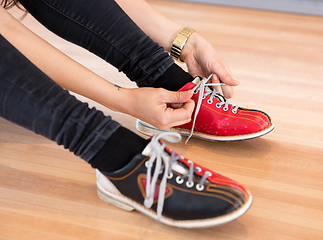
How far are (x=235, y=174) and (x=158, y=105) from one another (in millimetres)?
252

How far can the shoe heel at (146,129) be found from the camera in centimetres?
113

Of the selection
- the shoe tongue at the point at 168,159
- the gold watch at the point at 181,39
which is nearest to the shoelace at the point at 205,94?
the gold watch at the point at 181,39

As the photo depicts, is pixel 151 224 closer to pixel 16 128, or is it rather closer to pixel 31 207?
pixel 31 207

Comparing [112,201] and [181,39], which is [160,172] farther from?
[181,39]

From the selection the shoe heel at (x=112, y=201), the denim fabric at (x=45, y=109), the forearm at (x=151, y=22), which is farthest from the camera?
the forearm at (x=151, y=22)

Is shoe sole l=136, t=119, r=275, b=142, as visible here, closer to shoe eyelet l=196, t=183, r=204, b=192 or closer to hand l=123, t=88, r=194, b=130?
hand l=123, t=88, r=194, b=130

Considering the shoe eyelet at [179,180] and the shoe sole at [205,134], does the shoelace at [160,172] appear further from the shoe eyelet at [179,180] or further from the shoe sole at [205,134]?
the shoe sole at [205,134]

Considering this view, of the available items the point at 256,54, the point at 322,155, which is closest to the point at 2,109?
the point at 322,155

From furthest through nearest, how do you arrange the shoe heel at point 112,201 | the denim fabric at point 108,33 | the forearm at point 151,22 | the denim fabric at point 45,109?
the forearm at point 151,22 → the denim fabric at point 108,33 → the shoe heel at point 112,201 → the denim fabric at point 45,109

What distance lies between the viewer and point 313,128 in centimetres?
120

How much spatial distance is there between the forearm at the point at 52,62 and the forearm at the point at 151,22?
0.28 meters

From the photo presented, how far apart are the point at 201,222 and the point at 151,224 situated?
0.12 m

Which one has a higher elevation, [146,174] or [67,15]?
[67,15]

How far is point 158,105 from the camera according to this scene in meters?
0.95
